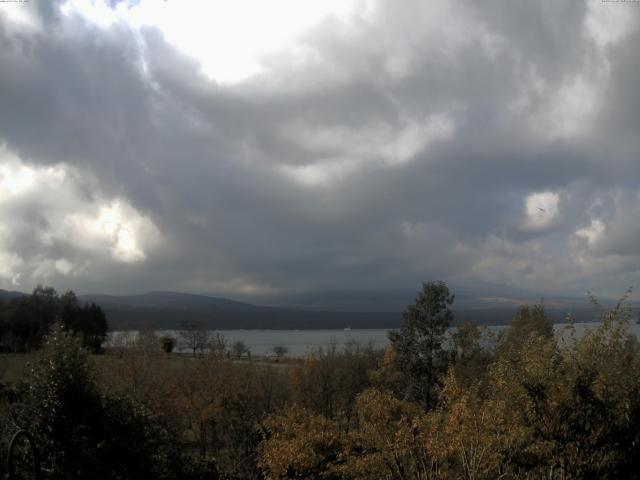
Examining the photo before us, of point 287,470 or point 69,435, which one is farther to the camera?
point 287,470

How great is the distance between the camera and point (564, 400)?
1827 cm

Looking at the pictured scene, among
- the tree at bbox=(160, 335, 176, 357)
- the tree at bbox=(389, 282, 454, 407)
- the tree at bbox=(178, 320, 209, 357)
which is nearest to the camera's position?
the tree at bbox=(389, 282, 454, 407)

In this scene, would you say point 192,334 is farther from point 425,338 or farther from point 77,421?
point 77,421

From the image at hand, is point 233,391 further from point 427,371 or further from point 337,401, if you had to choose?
point 427,371

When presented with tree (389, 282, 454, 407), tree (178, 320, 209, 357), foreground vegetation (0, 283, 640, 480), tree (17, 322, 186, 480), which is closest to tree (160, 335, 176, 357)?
tree (178, 320, 209, 357)

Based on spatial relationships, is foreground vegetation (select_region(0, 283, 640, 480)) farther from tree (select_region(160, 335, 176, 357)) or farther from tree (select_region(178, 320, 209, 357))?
tree (select_region(178, 320, 209, 357))

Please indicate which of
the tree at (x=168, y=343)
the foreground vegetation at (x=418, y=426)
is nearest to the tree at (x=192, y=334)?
the tree at (x=168, y=343)

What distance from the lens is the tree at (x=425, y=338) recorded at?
4465 cm

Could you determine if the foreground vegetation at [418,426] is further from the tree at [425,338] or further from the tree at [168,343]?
the tree at [168,343]

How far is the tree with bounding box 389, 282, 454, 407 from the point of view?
146 ft

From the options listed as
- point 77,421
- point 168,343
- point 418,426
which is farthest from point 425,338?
point 168,343

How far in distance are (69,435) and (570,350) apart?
663 inches

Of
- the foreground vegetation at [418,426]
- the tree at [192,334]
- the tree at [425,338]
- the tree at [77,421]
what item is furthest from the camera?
the tree at [192,334]

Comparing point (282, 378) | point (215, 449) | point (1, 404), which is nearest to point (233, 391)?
point (215, 449)
